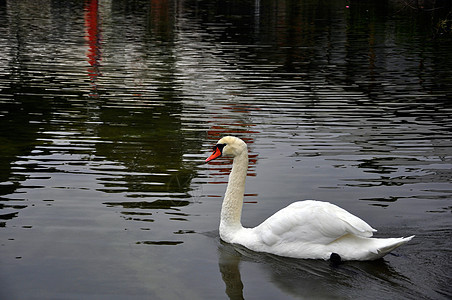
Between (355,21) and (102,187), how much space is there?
34495 millimetres

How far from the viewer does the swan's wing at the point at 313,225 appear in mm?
7090

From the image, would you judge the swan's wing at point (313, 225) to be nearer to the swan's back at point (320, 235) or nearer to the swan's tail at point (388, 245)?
the swan's back at point (320, 235)

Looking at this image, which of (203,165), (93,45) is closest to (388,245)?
(203,165)

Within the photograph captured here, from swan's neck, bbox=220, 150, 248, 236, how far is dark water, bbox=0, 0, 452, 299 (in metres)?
0.25

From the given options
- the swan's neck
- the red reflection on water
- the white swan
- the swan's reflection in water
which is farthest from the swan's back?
the red reflection on water

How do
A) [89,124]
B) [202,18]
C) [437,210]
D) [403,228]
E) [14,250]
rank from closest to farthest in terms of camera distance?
1. [14,250]
2. [403,228]
3. [437,210]
4. [89,124]
5. [202,18]

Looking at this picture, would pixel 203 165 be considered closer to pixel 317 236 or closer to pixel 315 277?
pixel 317 236

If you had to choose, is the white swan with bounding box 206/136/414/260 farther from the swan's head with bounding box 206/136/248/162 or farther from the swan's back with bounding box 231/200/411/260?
the swan's head with bounding box 206/136/248/162

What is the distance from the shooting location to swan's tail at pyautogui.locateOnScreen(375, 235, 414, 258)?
272 inches

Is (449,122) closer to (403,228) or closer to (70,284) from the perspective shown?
(403,228)

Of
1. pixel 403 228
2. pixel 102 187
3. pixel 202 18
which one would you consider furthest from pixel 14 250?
pixel 202 18

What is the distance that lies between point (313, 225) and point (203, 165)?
4.00 meters

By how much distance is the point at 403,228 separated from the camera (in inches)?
327

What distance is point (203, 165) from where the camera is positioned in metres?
11.1
